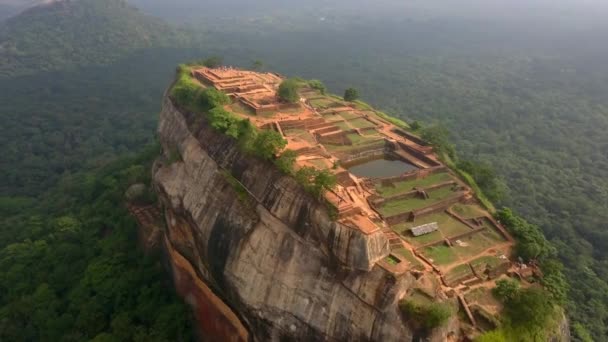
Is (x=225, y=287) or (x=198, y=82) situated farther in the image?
(x=198, y=82)

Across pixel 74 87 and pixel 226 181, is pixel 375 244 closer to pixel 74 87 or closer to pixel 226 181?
pixel 226 181

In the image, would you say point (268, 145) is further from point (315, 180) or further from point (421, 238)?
point (421, 238)

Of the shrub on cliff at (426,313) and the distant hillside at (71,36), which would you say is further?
the distant hillside at (71,36)

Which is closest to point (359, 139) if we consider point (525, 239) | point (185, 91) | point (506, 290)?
point (525, 239)

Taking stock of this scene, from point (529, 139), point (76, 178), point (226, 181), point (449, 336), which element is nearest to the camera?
point (449, 336)

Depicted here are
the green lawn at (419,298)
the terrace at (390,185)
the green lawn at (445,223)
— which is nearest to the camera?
the green lawn at (419,298)

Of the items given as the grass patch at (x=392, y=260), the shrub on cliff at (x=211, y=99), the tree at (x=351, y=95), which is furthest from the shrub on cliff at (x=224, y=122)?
the tree at (x=351, y=95)

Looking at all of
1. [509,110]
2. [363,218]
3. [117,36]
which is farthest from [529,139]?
[117,36]

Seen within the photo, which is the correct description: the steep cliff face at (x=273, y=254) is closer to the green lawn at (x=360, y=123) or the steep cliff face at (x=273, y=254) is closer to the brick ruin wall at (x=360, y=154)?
the brick ruin wall at (x=360, y=154)
